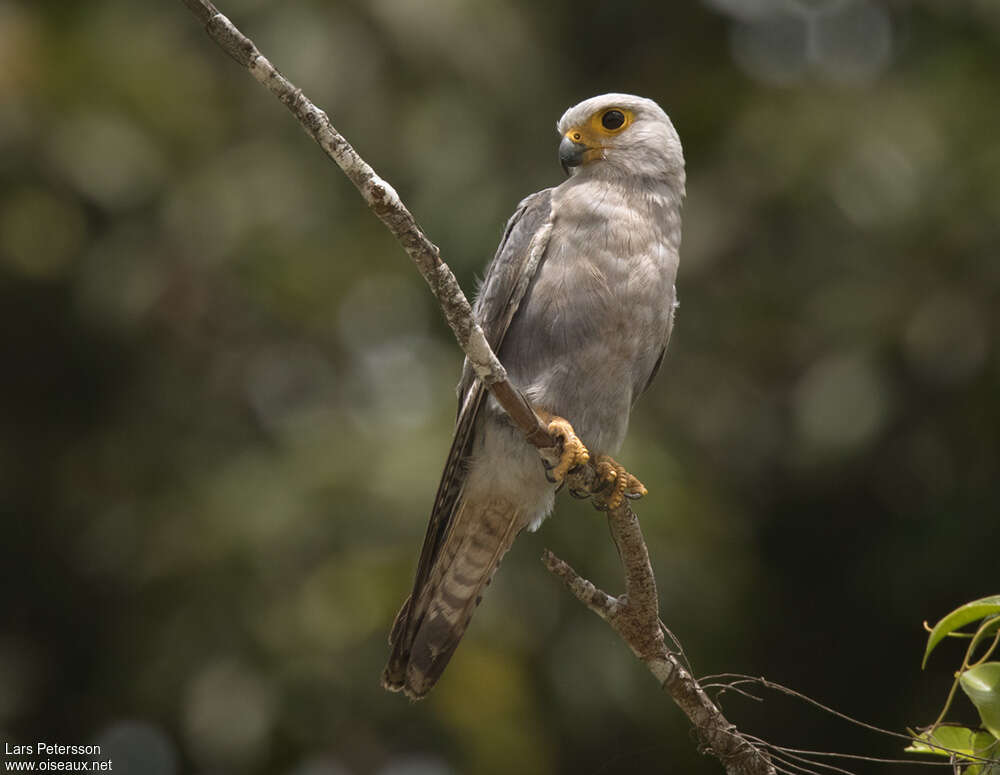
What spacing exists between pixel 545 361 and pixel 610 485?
1.66 feet

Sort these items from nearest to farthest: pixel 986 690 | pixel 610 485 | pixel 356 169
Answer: pixel 986 690, pixel 356 169, pixel 610 485

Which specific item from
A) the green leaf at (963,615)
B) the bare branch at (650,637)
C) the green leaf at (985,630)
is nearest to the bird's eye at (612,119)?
the bare branch at (650,637)

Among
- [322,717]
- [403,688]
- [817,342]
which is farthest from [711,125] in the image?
[403,688]

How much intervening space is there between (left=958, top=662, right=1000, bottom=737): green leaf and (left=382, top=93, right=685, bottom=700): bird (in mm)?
1400

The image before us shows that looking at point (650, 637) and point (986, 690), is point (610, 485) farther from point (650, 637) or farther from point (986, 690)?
point (986, 690)

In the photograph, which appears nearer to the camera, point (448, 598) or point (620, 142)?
point (448, 598)

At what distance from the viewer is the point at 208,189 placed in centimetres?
682

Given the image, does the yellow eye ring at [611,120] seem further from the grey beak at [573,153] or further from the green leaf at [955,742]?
the green leaf at [955,742]

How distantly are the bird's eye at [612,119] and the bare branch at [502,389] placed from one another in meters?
1.34

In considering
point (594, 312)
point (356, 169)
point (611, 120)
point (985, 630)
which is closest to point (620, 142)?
point (611, 120)

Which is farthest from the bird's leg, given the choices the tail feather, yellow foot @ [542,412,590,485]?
the tail feather

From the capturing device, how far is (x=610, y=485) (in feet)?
11.0

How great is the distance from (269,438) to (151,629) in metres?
1.17

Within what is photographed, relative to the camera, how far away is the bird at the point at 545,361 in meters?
3.60
